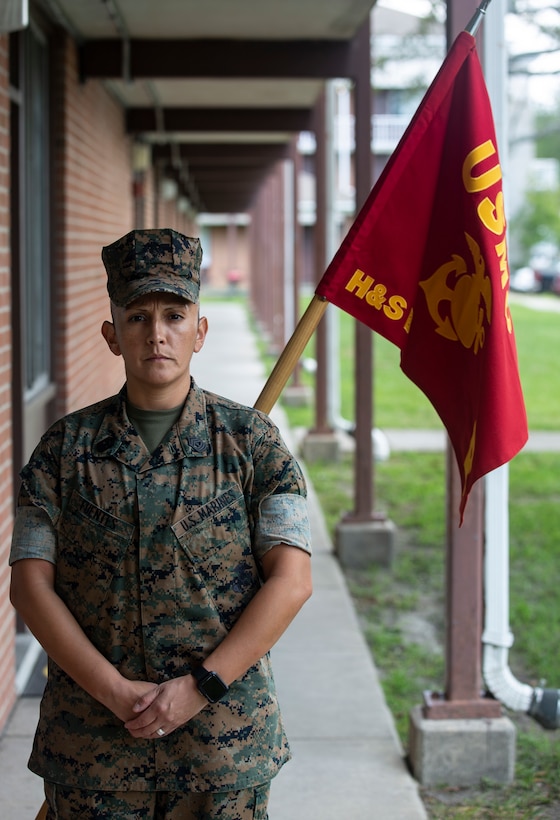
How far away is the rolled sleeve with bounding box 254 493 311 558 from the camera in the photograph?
219 centimetres

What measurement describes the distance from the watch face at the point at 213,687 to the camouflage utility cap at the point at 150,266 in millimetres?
695

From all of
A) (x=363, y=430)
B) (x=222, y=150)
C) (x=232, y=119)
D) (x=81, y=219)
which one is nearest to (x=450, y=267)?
(x=363, y=430)

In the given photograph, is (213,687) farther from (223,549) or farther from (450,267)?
(450,267)

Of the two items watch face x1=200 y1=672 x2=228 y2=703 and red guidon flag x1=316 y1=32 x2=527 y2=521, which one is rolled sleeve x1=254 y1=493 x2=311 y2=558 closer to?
watch face x1=200 y1=672 x2=228 y2=703

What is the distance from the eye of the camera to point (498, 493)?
4012 mm

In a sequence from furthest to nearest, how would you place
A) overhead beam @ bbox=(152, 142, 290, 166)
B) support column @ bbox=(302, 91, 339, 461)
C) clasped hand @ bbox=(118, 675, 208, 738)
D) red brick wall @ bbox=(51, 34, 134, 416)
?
overhead beam @ bbox=(152, 142, 290, 166)
support column @ bbox=(302, 91, 339, 461)
red brick wall @ bbox=(51, 34, 134, 416)
clasped hand @ bbox=(118, 675, 208, 738)

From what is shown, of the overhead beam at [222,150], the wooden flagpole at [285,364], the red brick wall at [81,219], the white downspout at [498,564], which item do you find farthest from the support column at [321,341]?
the wooden flagpole at [285,364]

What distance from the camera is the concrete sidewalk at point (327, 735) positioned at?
3.79 metres

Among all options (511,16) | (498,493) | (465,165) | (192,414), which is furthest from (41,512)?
(511,16)

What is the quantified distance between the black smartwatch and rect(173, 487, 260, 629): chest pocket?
4.4 inches

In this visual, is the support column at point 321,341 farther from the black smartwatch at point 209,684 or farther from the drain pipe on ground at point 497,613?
the black smartwatch at point 209,684

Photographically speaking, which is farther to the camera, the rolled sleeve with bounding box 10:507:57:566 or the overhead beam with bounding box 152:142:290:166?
the overhead beam with bounding box 152:142:290:166

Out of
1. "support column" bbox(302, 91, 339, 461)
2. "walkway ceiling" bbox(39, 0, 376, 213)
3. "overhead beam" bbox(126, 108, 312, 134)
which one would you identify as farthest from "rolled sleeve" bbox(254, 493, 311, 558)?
"overhead beam" bbox(126, 108, 312, 134)

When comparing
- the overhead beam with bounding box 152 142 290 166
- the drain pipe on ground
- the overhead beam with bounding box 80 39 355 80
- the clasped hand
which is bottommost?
the drain pipe on ground
